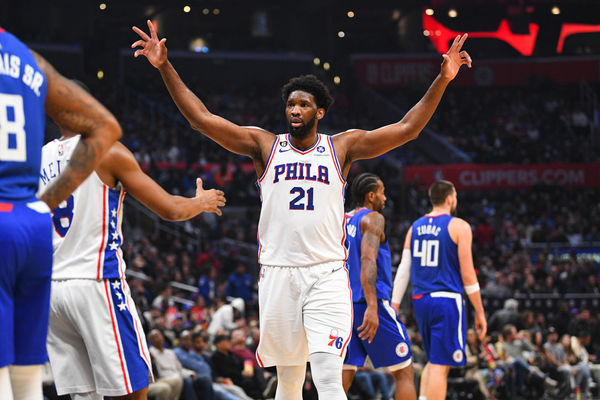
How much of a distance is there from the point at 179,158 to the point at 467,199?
32.1 ft

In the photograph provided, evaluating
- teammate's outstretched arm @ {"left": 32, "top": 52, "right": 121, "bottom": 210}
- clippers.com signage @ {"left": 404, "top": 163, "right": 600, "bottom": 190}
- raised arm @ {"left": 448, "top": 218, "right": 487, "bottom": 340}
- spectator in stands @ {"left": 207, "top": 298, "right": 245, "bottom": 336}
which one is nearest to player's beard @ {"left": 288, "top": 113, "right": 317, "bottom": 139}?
teammate's outstretched arm @ {"left": 32, "top": 52, "right": 121, "bottom": 210}

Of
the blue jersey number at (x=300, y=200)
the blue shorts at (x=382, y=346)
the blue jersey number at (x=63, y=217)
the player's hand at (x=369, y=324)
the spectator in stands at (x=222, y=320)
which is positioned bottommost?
the spectator in stands at (x=222, y=320)

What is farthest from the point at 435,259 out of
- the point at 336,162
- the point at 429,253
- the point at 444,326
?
the point at 336,162

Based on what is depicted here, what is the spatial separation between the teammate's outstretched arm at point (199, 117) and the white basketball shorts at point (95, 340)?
4.71 ft

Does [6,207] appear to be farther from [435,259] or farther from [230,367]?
[230,367]

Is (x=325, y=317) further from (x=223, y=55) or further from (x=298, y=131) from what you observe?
(x=223, y=55)

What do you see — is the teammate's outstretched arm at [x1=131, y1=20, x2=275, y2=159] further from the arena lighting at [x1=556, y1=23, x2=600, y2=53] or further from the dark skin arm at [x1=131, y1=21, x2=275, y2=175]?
the arena lighting at [x1=556, y1=23, x2=600, y2=53]

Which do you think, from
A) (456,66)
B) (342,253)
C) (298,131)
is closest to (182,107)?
(298,131)

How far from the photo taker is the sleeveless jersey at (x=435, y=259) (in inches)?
313

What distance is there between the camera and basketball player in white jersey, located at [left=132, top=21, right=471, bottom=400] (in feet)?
18.2

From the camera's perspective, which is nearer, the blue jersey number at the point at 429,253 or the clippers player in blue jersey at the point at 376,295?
the clippers player in blue jersey at the point at 376,295

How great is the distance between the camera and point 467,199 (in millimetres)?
28641

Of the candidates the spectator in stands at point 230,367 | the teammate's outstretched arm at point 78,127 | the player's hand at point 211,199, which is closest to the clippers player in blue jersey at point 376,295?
the player's hand at point 211,199

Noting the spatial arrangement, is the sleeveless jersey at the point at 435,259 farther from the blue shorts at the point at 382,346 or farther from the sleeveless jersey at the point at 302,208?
the sleeveless jersey at the point at 302,208
